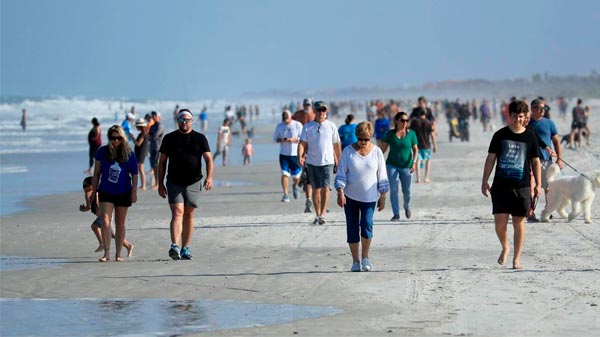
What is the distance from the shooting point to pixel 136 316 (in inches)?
359

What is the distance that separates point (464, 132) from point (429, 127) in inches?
848

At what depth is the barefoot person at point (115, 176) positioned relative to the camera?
1222 cm

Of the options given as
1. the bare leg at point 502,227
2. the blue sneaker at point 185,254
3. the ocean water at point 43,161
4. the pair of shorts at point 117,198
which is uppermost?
the pair of shorts at point 117,198

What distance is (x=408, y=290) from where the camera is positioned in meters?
10.1

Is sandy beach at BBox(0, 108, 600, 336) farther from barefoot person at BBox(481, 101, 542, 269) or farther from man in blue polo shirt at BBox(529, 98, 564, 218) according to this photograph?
man in blue polo shirt at BBox(529, 98, 564, 218)

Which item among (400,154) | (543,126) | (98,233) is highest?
(543,126)

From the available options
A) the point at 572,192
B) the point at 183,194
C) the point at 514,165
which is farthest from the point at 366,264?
the point at 572,192

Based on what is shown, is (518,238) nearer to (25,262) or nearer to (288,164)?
(25,262)

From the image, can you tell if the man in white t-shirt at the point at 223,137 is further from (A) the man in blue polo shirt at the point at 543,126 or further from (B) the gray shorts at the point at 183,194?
(B) the gray shorts at the point at 183,194

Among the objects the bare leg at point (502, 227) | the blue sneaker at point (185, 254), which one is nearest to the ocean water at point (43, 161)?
the blue sneaker at point (185, 254)

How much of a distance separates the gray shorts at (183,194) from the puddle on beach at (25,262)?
→ 1.46 metres

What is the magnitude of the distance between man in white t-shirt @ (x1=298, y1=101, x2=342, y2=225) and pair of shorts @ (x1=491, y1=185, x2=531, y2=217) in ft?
14.4

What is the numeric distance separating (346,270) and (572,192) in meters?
4.38

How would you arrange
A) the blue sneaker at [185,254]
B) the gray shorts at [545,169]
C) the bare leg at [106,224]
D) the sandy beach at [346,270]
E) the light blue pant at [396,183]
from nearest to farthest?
1. the sandy beach at [346,270]
2. the bare leg at [106,224]
3. the blue sneaker at [185,254]
4. the gray shorts at [545,169]
5. the light blue pant at [396,183]
